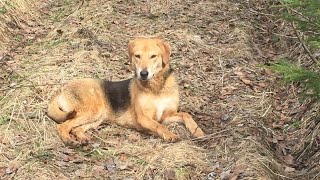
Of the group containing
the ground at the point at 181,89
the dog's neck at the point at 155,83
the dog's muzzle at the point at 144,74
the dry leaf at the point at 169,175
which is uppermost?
the dog's muzzle at the point at 144,74

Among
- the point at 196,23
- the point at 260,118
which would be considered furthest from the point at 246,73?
the point at 196,23

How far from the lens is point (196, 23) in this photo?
10.4 meters

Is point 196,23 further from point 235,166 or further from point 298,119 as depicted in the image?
point 235,166

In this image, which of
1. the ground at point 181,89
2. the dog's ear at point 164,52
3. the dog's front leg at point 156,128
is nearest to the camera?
the ground at point 181,89

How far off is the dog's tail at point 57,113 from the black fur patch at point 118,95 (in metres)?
0.55

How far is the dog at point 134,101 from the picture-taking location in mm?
6523

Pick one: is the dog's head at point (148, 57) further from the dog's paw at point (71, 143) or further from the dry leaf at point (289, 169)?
the dry leaf at point (289, 169)

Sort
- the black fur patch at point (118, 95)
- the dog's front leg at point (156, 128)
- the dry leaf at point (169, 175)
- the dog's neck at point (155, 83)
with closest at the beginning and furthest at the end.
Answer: the dry leaf at point (169, 175) < the dog's front leg at point (156, 128) < the dog's neck at point (155, 83) < the black fur patch at point (118, 95)

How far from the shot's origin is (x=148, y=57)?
6531mm

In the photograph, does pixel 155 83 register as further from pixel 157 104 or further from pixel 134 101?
pixel 134 101

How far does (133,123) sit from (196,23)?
4.14 metres

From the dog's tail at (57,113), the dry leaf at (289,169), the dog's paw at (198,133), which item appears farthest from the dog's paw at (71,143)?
the dry leaf at (289,169)

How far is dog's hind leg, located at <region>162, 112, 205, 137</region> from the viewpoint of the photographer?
253 inches

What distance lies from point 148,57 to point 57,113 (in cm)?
139
